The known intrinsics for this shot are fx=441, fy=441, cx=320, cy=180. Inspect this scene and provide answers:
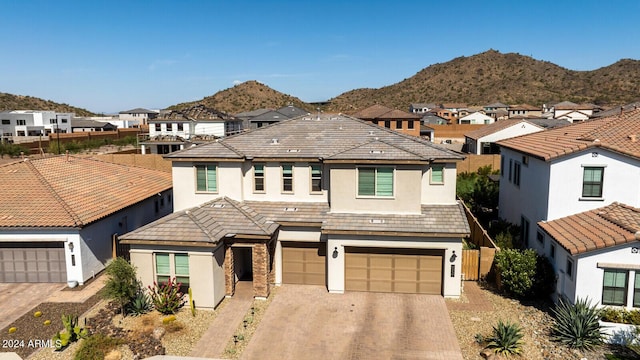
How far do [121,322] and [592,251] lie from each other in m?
16.7

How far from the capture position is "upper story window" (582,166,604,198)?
60.3 feet

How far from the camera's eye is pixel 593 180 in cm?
1844

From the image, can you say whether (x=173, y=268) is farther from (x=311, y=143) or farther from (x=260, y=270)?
(x=311, y=143)

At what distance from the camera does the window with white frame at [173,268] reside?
17.0 metres

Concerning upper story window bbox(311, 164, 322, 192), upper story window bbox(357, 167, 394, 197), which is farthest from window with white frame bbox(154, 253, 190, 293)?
upper story window bbox(357, 167, 394, 197)

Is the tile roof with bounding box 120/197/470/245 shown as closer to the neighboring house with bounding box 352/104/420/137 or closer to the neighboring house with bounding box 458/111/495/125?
the neighboring house with bounding box 352/104/420/137

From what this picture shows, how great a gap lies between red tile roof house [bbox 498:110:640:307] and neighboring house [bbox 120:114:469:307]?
12.0 feet

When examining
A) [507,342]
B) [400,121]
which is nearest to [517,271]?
[507,342]

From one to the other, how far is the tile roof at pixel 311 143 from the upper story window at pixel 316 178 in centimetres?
60

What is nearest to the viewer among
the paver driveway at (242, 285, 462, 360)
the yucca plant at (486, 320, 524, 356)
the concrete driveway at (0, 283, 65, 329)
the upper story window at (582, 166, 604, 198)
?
the yucca plant at (486, 320, 524, 356)

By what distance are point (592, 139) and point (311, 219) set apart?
40.8ft

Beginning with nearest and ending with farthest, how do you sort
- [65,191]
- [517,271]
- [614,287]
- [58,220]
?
[614,287], [517,271], [58,220], [65,191]

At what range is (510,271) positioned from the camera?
1756 centimetres

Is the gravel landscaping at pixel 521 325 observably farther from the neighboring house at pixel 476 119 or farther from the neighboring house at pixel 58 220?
the neighboring house at pixel 476 119
